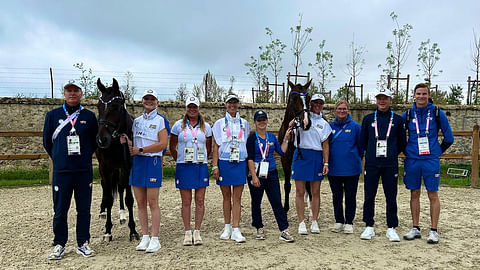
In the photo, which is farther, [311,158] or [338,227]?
[338,227]

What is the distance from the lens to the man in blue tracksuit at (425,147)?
160 inches

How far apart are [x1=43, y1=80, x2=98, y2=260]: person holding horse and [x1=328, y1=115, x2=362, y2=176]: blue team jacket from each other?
2.94 m

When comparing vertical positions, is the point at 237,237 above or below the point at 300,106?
below

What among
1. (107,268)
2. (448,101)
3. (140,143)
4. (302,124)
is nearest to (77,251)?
(107,268)

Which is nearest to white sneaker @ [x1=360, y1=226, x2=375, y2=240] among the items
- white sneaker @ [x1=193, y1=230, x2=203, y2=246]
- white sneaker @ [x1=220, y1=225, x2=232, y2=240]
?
white sneaker @ [x1=220, y1=225, x2=232, y2=240]

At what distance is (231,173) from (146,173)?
38.1 inches

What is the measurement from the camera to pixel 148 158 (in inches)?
148

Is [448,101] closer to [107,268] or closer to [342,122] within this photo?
[342,122]

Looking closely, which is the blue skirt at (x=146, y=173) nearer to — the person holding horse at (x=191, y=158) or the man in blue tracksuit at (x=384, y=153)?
the person holding horse at (x=191, y=158)

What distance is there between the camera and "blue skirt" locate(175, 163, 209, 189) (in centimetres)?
390

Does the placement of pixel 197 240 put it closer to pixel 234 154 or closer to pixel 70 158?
pixel 234 154

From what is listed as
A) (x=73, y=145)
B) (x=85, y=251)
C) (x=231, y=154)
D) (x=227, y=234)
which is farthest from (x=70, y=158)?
(x=227, y=234)

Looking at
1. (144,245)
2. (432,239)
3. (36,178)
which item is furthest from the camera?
(36,178)

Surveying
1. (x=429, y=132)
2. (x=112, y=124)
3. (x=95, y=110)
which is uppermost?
(x=95, y=110)
